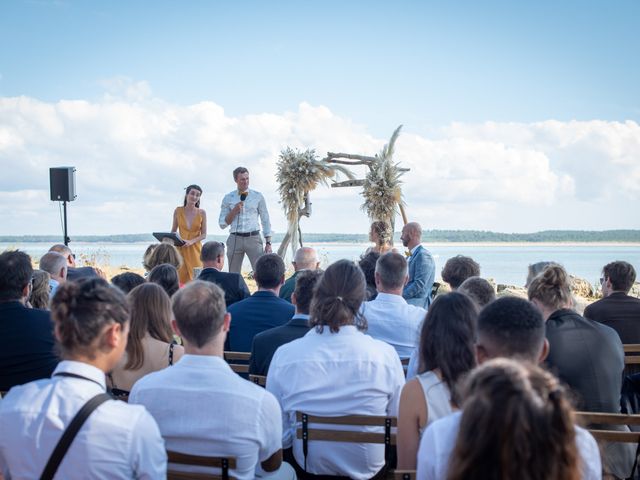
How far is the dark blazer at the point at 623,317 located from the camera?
160 inches

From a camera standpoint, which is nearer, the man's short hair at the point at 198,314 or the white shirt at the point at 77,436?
the white shirt at the point at 77,436

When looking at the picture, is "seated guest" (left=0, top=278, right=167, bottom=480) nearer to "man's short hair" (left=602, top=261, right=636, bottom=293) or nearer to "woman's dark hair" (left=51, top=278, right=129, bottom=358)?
"woman's dark hair" (left=51, top=278, right=129, bottom=358)

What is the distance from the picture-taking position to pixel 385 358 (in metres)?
2.84

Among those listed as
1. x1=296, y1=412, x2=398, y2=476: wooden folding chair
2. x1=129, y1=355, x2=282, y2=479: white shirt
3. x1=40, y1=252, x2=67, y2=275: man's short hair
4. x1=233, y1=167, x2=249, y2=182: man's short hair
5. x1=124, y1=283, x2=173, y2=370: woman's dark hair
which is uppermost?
x1=233, y1=167, x2=249, y2=182: man's short hair

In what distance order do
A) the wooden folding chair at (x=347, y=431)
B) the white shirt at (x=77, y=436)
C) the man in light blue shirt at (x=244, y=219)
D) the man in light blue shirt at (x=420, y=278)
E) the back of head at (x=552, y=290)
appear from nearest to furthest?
the white shirt at (x=77, y=436)
the wooden folding chair at (x=347, y=431)
the back of head at (x=552, y=290)
the man in light blue shirt at (x=420, y=278)
the man in light blue shirt at (x=244, y=219)

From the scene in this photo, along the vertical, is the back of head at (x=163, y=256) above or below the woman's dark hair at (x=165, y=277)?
above

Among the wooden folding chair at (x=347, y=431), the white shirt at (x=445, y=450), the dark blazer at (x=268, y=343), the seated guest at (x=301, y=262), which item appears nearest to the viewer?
the white shirt at (x=445, y=450)

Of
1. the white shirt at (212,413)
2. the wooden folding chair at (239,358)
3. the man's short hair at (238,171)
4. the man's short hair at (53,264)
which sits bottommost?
the wooden folding chair at (239,358)

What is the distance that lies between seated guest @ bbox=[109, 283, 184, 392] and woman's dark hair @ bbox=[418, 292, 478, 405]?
1454mm

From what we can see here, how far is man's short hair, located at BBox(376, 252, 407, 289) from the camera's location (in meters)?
4.03

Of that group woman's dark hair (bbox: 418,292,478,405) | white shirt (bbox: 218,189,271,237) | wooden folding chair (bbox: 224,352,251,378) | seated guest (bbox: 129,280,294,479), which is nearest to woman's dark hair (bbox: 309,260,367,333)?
woman's dark hair (bbox: 418,292,478,405)

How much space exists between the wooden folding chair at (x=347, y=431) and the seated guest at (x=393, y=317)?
1.23 metres

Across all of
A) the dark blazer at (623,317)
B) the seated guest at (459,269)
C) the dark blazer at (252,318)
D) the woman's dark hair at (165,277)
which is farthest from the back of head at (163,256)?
the dark blazer at (623,317)

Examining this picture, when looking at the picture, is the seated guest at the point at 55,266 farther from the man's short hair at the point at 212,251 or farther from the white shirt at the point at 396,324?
the white shirt at the point at 396,324
